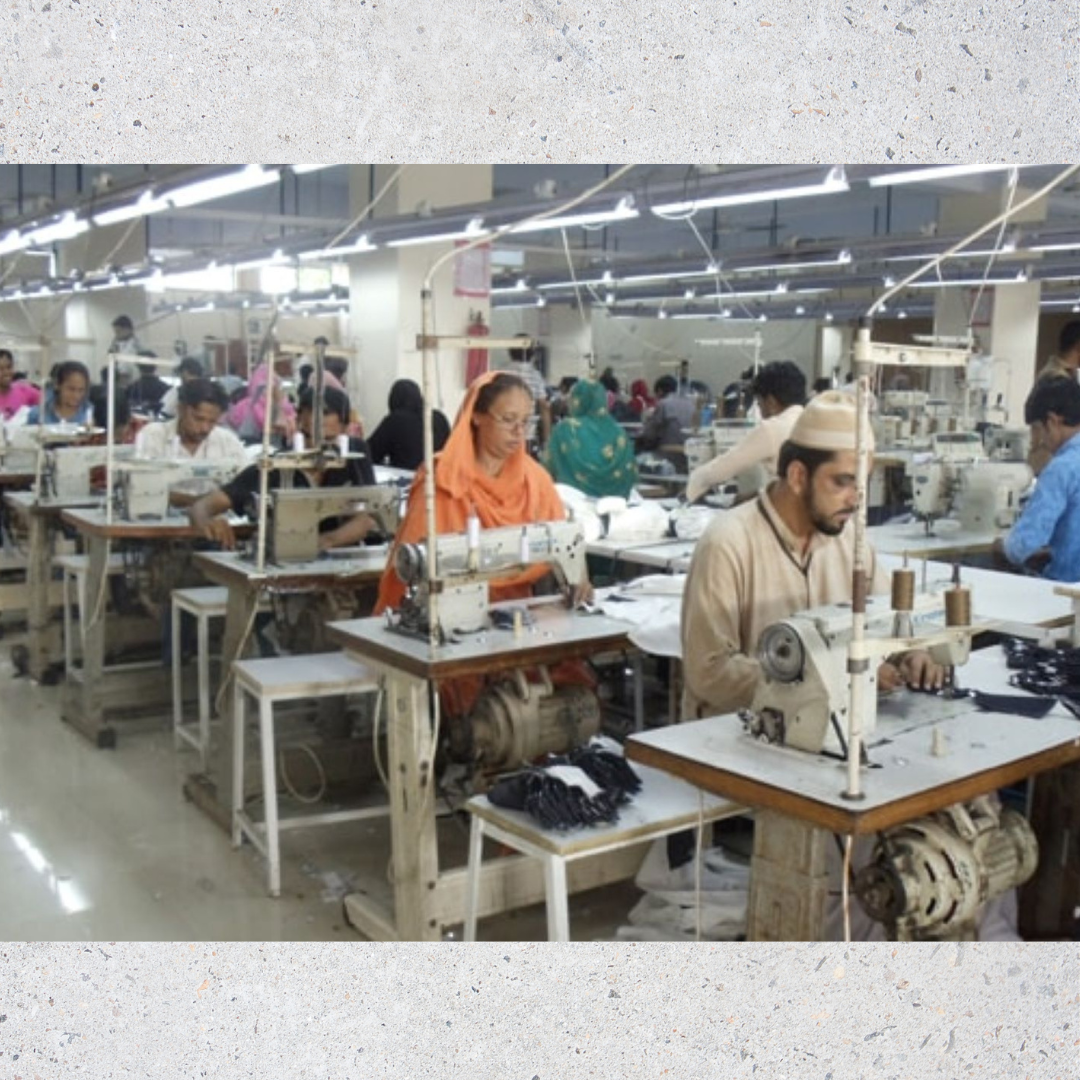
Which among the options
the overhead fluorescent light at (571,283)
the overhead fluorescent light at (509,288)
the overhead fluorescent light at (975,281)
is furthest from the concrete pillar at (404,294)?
the overhead fluorescent light at (975,281)

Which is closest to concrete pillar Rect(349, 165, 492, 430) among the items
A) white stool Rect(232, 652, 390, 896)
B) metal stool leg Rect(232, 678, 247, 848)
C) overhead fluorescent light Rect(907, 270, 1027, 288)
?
white stool Rect(232, 652, 390, 896)

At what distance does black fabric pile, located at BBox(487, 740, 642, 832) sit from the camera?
2.29 metres

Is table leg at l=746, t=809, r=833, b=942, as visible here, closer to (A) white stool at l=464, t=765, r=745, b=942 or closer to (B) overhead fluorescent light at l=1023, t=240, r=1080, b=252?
(A) white stool at l=464, t=765, r=745, b=942

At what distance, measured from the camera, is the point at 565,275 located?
3320mm

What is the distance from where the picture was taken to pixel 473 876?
2500mm

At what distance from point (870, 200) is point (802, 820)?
28.6 feet

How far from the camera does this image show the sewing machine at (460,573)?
266 centimetres

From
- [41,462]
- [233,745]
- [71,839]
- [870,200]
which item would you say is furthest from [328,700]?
[870,200]

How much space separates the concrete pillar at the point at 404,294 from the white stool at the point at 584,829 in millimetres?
901

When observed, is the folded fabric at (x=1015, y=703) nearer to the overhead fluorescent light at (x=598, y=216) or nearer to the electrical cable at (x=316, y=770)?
the electrical cable at (x=316, y=770)

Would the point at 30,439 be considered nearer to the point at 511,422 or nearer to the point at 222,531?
the point at 222,531

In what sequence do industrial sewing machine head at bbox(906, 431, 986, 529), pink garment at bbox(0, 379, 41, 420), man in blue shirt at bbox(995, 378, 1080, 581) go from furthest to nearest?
pink garment at bbox(0, 379, 41, 420) < industrial sewing machine head at bbox(906, 431, 986, 529) < man in blue shirt at bbox(995, 378, 1080, 581)

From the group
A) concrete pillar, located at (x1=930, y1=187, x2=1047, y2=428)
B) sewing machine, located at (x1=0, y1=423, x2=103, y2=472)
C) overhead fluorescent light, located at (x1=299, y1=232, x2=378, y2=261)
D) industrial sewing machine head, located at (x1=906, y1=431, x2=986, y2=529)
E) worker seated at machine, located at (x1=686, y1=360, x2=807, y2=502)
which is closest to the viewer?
overhead fluorescent light, located at (x1=299, y1=232, x2=378, y2=261)

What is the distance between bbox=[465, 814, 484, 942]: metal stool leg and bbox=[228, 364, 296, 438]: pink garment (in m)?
1.34
